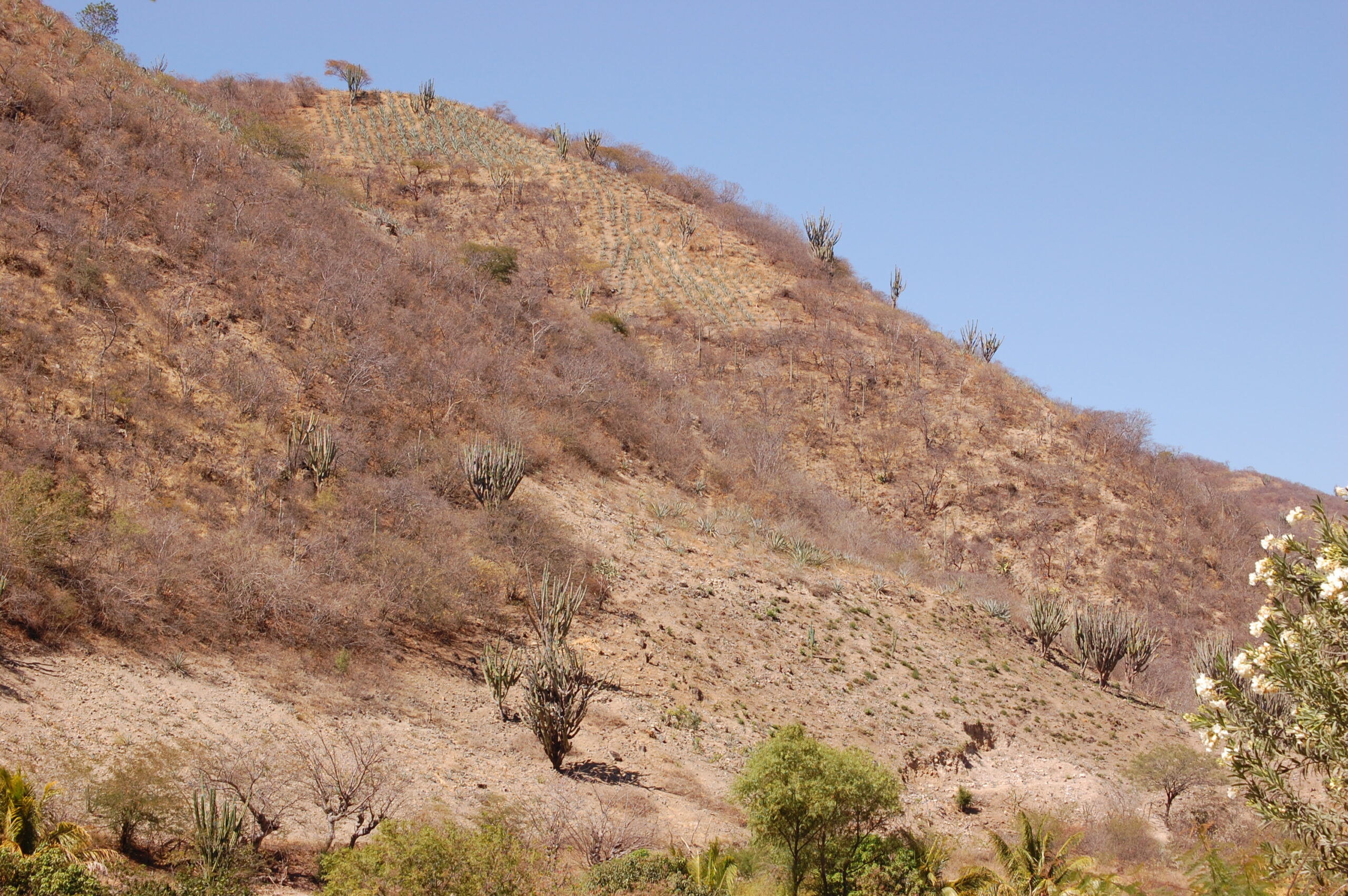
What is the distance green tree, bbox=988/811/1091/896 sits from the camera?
38.9 feet

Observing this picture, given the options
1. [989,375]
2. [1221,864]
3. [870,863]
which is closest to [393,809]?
[870,863]

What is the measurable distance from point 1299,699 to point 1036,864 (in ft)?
24.3

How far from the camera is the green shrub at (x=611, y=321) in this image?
35156 mm

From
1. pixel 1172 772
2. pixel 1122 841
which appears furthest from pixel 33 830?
pixel 1172 772

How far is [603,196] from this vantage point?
47750 mm

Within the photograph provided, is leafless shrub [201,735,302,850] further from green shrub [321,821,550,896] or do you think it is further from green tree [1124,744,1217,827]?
green tree [1124,744,1217,827]

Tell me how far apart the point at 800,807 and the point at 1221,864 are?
4.94m

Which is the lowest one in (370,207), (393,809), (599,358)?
(393,809)

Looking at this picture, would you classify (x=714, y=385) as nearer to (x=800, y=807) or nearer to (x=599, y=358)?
(x=599, y=358)

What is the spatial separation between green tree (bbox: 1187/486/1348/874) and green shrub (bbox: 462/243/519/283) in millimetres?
28336

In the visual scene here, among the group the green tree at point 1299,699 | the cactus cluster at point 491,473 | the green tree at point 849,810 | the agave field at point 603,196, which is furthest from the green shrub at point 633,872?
the agave field at point 603,196

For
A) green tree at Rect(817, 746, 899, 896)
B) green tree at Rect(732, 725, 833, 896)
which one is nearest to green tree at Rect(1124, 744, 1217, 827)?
green tree at Rect(817, 746, 899, 896)

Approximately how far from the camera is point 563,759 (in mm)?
13742

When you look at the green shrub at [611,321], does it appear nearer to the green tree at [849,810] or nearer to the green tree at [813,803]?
the green tree at [813,803]
